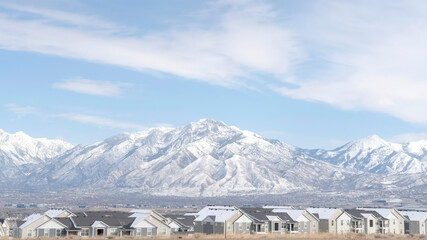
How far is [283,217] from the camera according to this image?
128 metres

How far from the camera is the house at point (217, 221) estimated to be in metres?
119

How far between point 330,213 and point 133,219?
145 feet

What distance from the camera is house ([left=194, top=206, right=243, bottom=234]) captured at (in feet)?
390

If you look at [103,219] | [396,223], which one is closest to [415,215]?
[396,223]

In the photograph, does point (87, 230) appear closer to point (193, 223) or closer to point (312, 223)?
point (193, 223)

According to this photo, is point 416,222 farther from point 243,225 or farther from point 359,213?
point 243,225

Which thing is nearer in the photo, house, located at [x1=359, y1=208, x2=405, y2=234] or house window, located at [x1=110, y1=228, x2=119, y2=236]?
house window, located at [x1=110, y1=228, x2=119, y2=236]

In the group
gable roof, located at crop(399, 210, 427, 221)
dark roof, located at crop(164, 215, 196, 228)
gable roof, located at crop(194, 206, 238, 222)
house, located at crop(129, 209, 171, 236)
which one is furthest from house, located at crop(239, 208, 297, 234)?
gable roof, located at crop(399, 210, 427, 221)

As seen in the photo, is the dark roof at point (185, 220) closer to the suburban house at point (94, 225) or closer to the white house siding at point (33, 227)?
the suburban house at point (94, 225)

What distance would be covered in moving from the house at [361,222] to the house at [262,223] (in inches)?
501

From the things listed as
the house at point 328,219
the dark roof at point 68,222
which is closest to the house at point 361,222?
the house at point 328,219

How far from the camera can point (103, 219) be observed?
114938mm

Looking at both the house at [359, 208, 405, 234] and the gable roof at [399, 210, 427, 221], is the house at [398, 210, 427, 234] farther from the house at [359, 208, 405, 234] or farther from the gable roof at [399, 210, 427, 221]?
the house at [359, 208, 405, 234]

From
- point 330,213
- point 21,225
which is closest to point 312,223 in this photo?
point 330,213
